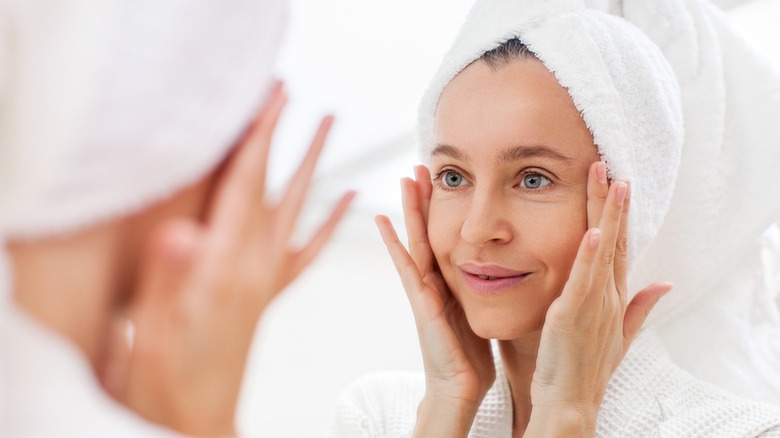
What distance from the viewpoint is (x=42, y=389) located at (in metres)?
0.38

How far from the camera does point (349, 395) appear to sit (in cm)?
120

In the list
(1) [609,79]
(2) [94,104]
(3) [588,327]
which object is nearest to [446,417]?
(3) [588,327]

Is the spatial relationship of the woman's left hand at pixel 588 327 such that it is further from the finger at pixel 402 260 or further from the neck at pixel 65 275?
the neck at pixel 65 275

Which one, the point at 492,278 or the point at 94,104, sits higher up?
the point at 94,104

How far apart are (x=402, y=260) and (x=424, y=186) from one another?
104mm

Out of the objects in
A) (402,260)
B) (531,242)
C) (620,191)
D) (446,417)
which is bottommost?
(446,417)

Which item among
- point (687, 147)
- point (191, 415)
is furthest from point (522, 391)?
point (191, 415)

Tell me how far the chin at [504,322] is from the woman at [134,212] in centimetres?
54

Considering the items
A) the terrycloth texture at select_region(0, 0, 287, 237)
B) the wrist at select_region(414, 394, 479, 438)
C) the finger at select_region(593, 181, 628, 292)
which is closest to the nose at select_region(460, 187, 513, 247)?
the finger at select_region(593, 181, 628, 292)

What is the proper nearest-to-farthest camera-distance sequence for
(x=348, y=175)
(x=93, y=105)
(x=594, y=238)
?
(x=93, y=105) < (x=594, y=238) < (x=348, y=175)

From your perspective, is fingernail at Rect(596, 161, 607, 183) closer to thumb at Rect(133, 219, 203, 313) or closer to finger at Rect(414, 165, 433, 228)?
finger at Rect(414, 165, 433, 228)

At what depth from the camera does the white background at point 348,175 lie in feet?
3.04

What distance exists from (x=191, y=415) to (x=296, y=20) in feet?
2.01

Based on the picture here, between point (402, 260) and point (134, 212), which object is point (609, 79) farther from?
point (134, 212)
